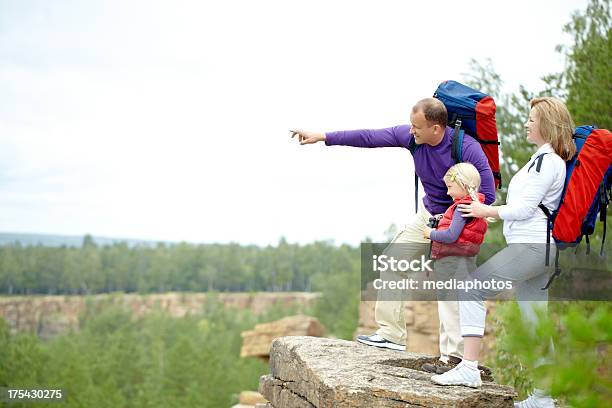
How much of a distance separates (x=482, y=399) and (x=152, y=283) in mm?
135763

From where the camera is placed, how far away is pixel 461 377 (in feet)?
19.8

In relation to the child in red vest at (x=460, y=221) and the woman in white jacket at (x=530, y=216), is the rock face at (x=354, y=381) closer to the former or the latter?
the woman in white jacket at (x=530, y=216)

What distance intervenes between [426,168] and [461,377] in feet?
5.32

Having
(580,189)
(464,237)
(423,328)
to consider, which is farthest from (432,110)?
(423,328)

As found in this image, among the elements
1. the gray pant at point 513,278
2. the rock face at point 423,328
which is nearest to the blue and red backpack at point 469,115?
the gray pant at point 513,278

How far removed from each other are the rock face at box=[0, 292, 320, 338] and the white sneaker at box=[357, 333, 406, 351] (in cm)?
10440

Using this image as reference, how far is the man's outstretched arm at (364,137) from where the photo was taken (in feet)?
21.7

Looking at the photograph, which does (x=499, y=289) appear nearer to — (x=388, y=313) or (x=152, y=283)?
(x=388, y=313)

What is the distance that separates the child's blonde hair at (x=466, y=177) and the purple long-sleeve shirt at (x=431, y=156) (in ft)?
0.55

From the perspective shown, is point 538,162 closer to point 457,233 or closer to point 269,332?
point 457,233

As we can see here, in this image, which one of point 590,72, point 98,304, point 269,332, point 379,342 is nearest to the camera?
point 379,342

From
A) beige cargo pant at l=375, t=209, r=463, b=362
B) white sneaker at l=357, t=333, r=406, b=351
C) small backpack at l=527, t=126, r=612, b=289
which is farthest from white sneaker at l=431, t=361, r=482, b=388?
white sneaker at l=357, t=333, r=406, b=351

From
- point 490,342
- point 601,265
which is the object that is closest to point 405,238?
point 601,265

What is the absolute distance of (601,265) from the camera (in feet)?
43.1
